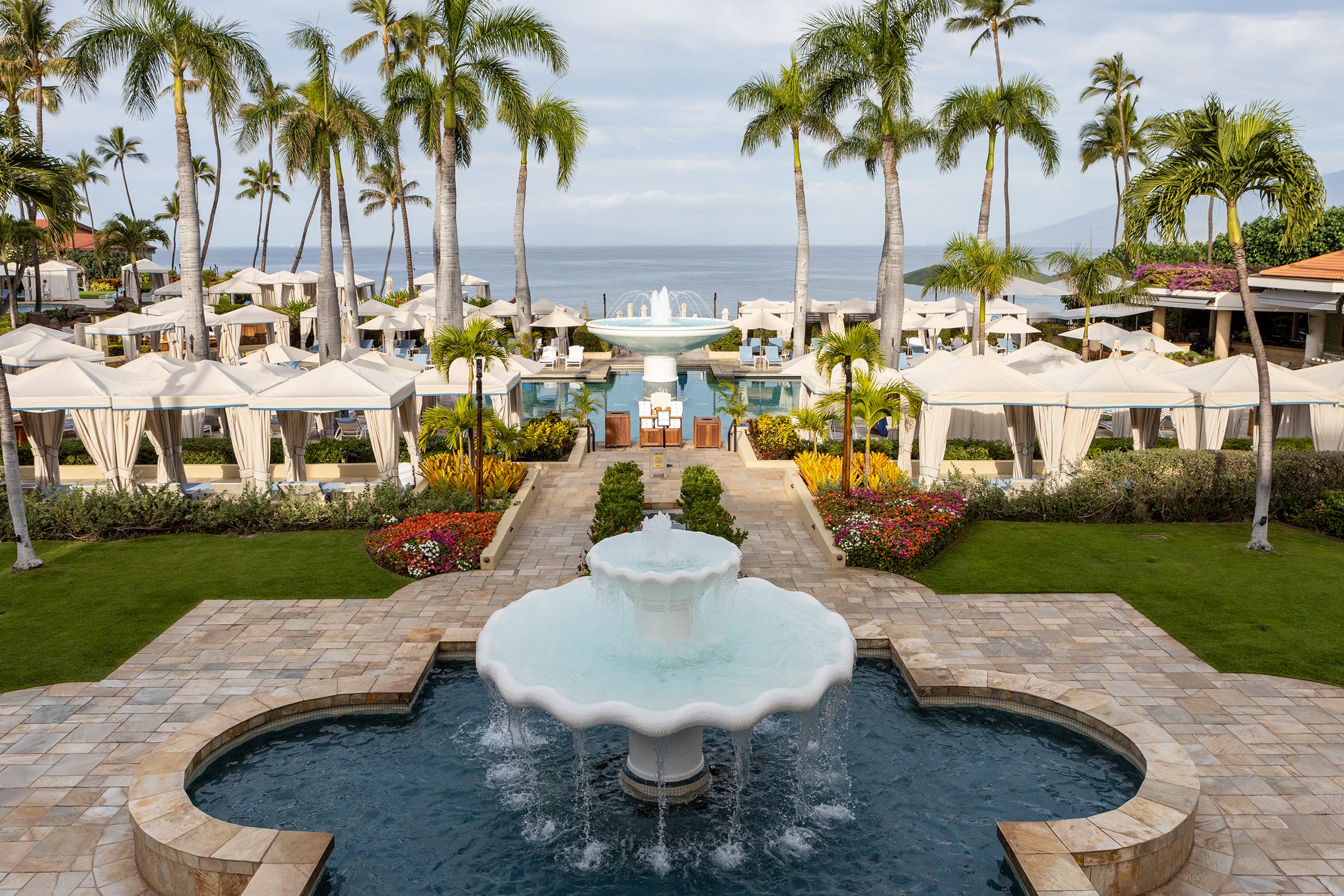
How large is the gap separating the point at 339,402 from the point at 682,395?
56.5 feet

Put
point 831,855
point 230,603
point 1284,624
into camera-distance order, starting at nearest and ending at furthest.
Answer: point 831,855 → point 1284,624 → point 230,603

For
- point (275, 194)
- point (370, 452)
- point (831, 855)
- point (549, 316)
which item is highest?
point (275, 194)

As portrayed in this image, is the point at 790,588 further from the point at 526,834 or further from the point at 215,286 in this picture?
the point at 215,286

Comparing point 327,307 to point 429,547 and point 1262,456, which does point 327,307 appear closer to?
point 429,547

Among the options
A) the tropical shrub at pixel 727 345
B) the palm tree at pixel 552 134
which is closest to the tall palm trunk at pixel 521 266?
the palm tree at pixel 552 134

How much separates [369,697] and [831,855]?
4906 millimetres

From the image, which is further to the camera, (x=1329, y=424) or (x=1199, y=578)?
(x=1329, y=424)

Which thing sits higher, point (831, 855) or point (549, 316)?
point (549, 316)

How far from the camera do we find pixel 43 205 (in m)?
13.3

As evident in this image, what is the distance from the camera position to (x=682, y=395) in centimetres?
3216

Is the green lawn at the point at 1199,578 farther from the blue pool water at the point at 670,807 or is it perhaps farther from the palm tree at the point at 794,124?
the palm tree at the point at 794,124

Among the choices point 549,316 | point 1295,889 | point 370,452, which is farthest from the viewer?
point 549,316

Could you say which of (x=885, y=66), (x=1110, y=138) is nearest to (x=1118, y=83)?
(x=1110, y=138)

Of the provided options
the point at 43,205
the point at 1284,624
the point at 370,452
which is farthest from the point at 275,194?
the point at 1284,624
